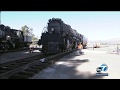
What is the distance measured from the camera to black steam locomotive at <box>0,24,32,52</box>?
28.3 meters

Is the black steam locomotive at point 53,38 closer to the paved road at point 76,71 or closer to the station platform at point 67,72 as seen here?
the paved road at point 76,71

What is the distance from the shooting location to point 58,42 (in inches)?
886

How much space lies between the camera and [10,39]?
31.7 metres

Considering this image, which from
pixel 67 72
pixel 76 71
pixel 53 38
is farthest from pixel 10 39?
pixel 67 72

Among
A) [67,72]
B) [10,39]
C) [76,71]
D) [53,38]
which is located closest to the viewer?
[67,72]

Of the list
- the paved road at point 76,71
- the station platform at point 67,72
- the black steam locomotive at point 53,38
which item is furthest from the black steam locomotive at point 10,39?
the station platform at point 67,72

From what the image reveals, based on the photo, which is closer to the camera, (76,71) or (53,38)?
(76,71)

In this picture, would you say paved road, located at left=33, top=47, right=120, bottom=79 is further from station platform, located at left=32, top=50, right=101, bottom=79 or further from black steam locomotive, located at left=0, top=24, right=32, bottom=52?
black steam locomotive, located at left=0, top=24, right=32, bottom=52

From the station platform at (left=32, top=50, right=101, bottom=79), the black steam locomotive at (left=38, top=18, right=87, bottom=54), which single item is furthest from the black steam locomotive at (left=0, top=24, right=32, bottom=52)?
the station platform at (left=32, top=50, right=101, bottom=79)

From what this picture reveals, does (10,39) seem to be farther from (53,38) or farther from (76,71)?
(76,71)

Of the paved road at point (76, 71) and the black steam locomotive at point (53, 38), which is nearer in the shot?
the paved road at point (76, 71)

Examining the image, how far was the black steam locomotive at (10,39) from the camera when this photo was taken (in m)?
28.3
